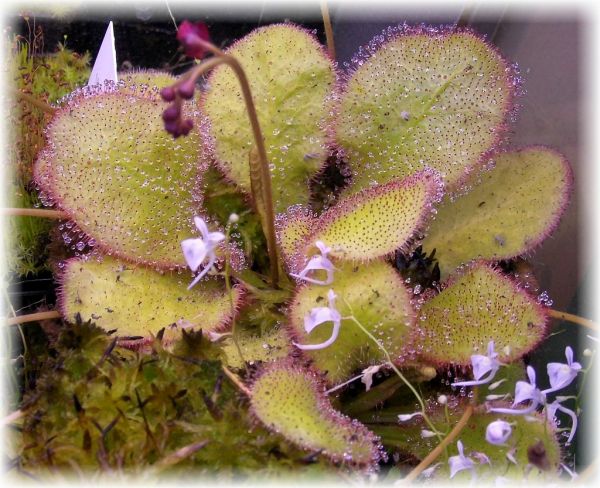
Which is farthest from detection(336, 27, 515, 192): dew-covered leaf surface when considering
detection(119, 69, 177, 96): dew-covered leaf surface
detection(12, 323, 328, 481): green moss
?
detection(12, 323, 328, 481): green moss

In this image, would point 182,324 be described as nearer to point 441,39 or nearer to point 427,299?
point 427,299

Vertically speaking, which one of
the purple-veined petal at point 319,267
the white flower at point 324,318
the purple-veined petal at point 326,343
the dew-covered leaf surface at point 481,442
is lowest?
the dew-covered leaf surface at point 481,442

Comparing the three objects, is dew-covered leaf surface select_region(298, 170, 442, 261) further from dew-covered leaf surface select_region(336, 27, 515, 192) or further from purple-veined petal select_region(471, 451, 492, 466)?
purple-veined petal select_region(471, 451, 492, 466)

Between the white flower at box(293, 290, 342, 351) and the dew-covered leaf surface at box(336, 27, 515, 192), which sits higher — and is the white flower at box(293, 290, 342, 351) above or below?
below

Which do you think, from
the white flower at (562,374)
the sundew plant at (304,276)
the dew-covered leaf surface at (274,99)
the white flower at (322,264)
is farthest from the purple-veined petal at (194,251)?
the white flower at (562,374)

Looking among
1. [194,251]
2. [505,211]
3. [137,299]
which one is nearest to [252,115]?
[194,251]

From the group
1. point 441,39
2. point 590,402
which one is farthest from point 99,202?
point 590,402

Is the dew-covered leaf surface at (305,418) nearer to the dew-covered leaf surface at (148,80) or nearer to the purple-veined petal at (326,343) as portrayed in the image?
the purple-veined petal at (326,343)
